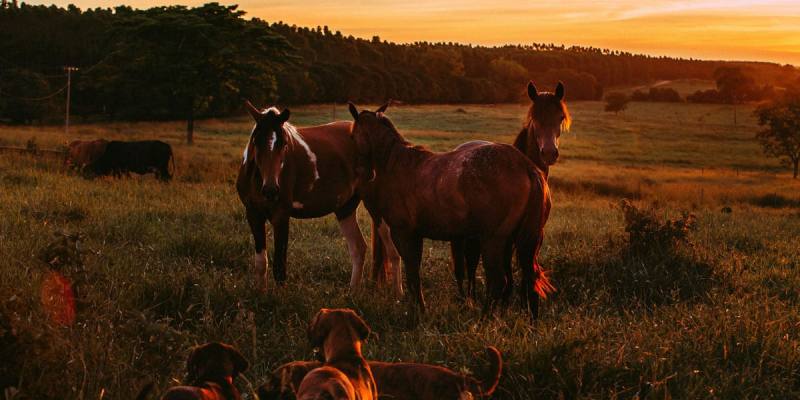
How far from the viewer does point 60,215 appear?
11.0 m

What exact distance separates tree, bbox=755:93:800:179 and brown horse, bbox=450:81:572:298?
4730 centimetres

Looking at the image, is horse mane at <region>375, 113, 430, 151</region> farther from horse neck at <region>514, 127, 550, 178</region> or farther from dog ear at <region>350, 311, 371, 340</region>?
dog ear at <region>350, 311, 371, 340</region>

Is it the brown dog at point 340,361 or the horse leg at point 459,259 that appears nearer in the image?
the brown dog at point 340,361

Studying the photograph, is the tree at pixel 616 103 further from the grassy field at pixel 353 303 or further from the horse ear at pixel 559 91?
the horse ear at pixel 559 91

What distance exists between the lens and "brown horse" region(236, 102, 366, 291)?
702 cm

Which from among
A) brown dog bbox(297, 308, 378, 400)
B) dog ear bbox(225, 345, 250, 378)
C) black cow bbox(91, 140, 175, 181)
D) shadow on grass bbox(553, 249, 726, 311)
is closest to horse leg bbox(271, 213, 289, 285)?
shadow on grass bbox(553, 249, 726, 311)

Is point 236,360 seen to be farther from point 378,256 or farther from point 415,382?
point 378,256

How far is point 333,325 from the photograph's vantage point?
3697mm

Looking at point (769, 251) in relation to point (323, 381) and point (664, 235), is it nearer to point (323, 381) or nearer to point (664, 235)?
point (664, 235)

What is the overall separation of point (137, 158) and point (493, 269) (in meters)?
16.8

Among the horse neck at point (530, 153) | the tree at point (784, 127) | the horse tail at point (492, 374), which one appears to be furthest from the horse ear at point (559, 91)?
the tree at point (784, 127)

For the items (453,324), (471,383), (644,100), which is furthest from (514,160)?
(644,100)

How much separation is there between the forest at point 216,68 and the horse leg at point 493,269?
10.7 m

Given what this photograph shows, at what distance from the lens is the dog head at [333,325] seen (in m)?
3.69
